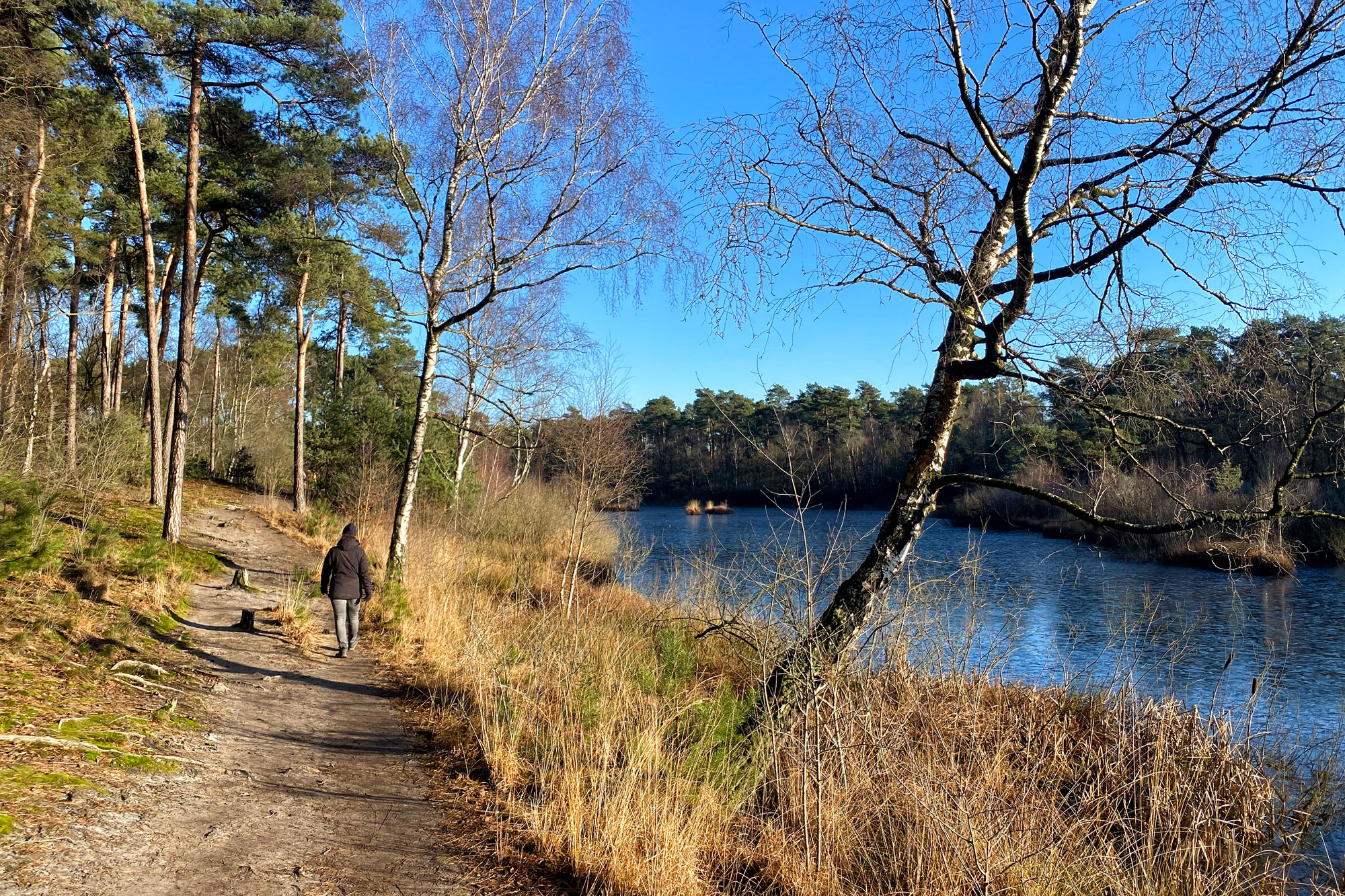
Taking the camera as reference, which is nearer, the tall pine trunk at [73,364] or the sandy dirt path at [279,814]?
the sandy dirt path at [279,814]

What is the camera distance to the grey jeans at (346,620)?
28.0 feet

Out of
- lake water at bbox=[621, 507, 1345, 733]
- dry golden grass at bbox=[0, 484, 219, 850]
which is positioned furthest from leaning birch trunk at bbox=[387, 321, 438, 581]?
lake water at bbox=[621, 507, 1345, 733]

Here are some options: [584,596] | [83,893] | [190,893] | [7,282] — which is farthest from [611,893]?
[7,282]

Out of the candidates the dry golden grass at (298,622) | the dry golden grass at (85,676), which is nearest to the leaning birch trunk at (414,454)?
the dry golden grass at (298,622)

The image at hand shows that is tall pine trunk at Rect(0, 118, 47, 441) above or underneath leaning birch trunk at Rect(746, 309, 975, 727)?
above

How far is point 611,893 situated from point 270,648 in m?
6.36

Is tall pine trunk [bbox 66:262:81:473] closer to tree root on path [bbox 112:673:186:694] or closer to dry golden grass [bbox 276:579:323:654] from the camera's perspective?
dry golden grass [bbox 276:579:323:654]

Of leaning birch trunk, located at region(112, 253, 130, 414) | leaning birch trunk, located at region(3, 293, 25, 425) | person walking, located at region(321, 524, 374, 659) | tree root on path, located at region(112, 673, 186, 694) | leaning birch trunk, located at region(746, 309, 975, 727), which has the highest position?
leaning birch trunk, located at region(112, 253, 130, 414)

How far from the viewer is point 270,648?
325 inches

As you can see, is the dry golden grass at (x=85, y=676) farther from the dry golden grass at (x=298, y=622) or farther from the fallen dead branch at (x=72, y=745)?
the dry golden grass at (x=298, y=622)

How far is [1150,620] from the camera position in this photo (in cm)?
682

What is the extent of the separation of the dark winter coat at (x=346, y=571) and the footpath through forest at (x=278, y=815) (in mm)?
1160

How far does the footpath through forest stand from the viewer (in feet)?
11.2

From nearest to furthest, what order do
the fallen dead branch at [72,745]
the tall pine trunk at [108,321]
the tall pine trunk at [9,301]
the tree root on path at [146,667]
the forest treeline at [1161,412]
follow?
the forest treeline at [1161,412] → the fallen dead branch at [72,745] → the tree root on path at [146,667] → the tall pine trunk at [9,301] → the tall pine trunk at [108,321]
